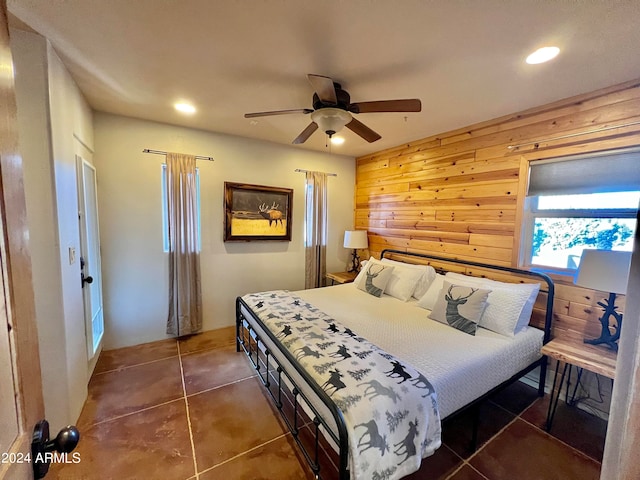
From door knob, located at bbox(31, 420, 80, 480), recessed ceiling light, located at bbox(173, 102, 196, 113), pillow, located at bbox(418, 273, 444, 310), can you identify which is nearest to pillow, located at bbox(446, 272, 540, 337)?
pillow, located at bbox(418, 273, 444, 310)

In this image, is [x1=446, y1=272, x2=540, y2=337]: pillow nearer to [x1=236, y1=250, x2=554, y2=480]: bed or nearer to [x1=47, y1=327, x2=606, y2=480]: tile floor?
[x1=236, y1=250, x2=554, y2=480]: bed

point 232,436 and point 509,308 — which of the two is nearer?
point 232,436

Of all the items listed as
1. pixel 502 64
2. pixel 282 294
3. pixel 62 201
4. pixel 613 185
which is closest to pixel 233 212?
pixel 282 294

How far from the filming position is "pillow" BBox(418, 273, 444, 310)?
A: 2.72m

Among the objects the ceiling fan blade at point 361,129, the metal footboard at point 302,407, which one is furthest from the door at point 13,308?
the ceiling fan blade at point 361,129

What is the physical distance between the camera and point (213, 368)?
2.65 m

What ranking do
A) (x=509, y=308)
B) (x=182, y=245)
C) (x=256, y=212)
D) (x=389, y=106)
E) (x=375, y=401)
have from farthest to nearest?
1. (x=256, y=212)
2. (x=182, y=245)
3. (x=509, y=308)
4. (x=389, y=106)
5. (x=375, y=401)

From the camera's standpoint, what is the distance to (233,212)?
3.50 metres

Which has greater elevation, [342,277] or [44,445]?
[44,445]

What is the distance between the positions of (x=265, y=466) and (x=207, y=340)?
1926mm

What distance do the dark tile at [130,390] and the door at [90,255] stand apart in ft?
1.03

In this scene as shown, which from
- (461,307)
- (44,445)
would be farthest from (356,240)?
(44,445)

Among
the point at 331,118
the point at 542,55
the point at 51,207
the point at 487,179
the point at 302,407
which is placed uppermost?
the point at 542,55

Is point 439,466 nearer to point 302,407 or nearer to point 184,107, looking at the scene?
point 302,407
